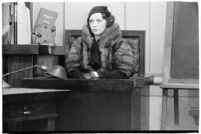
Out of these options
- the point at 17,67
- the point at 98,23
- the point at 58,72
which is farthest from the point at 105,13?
the point at 17,67

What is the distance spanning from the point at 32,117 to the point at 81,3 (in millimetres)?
483

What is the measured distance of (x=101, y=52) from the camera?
1414mm

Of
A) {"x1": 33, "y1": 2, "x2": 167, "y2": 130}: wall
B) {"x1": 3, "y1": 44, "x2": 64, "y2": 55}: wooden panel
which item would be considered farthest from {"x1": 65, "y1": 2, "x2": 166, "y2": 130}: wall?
{"x1": 3, "y1": 44, "x2": 64, "y2": 55}: wooden panel

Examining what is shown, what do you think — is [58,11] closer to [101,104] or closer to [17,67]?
[17,67]

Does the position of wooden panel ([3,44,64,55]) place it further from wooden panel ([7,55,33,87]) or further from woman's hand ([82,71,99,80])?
woman's hand ([82,71,99,80])

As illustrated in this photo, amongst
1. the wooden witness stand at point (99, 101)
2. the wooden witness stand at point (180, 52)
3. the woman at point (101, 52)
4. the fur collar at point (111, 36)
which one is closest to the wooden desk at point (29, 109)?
the wooden witness stand at point (99, 101)

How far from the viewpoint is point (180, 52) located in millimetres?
1421

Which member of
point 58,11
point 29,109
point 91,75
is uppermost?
point 58,11

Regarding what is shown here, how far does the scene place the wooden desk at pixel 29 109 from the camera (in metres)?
1.33

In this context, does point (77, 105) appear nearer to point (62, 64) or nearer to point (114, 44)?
point (62, 64)

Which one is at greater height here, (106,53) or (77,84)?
(106,53)

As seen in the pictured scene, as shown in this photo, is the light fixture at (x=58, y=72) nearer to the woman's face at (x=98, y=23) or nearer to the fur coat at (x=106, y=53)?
the fur coat at (x=106, y=53)

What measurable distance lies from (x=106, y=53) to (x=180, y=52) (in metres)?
0.30

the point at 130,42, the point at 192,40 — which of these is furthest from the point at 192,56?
the point at 130,42
